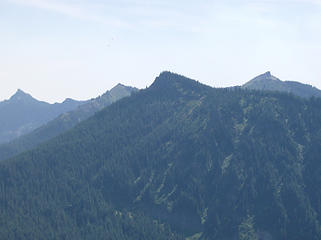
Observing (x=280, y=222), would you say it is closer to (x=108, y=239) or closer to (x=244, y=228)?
(x=244, y=228)

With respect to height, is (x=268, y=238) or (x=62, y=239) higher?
(x=62, y=239)

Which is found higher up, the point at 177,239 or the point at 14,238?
the point at 14,238

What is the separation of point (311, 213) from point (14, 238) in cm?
14659

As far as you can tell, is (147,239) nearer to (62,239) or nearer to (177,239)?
(177,239)

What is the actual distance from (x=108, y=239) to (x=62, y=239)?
2291cm

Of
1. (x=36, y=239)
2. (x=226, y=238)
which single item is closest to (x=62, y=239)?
(x=36, y=239)

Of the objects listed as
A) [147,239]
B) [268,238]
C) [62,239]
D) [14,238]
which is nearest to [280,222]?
[268,238]

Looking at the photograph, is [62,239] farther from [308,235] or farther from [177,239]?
[308,235]

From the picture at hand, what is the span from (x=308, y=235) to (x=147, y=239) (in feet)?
258

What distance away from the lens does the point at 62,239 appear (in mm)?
198000

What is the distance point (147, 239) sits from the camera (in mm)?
199875

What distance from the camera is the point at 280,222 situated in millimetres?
198000

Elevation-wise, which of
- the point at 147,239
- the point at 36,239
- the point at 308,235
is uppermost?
the point at 36,239

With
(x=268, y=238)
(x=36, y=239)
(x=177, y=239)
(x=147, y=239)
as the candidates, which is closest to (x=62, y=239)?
(x=36, y=239)
